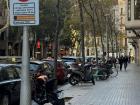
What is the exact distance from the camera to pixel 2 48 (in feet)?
229

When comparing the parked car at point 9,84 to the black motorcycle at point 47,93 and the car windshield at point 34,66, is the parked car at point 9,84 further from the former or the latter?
the car windshield at point 34,66

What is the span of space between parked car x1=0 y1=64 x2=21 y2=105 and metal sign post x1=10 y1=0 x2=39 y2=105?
17.1 ft

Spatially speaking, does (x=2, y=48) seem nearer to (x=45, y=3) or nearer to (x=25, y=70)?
(x=45, y=3)

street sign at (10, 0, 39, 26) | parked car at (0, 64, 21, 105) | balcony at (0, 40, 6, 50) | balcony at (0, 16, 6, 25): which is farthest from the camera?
balcony at (0, 40, 6, 50)

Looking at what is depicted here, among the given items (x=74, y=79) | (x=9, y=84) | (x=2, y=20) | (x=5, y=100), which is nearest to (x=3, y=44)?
(x=2, y=20)

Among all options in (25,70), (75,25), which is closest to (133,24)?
(75,25)

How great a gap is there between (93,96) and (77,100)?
1900 millimetres

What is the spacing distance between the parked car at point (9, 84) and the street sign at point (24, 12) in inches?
215

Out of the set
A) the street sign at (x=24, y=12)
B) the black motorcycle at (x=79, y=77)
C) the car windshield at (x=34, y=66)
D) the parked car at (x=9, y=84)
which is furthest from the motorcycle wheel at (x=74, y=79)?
the street sign at (x=24, y=12)

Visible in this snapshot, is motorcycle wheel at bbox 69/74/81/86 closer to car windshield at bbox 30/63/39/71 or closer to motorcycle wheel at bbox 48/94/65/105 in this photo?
car windshield at bbox 30/63/39/71

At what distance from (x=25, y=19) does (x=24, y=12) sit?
0.12 meters

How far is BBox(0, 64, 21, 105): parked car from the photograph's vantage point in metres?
14.6

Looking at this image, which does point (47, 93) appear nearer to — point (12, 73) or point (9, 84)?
point (9, 84)

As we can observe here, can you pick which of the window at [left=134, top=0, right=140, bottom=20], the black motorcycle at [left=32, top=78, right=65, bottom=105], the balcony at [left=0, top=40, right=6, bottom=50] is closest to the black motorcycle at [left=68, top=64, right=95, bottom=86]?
the black motorcycle at [left=32, top=78, right=65, bottom=105]
